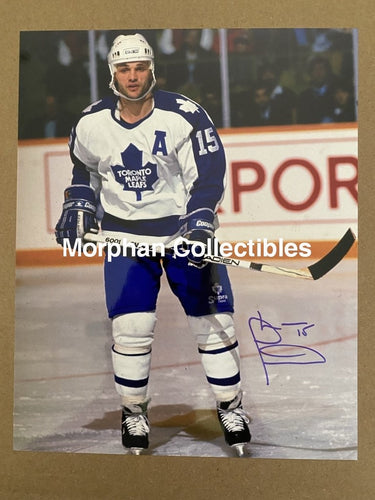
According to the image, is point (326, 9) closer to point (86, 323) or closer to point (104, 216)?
point (104, 216)

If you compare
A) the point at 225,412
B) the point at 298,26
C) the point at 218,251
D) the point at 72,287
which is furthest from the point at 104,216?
the point at 298,26

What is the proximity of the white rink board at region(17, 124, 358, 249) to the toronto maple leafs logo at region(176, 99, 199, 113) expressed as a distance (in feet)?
0.43

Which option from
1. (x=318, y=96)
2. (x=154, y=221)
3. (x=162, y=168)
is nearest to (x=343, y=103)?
(x=318, y=96)

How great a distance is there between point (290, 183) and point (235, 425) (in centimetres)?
82

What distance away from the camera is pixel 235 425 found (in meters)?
2.08

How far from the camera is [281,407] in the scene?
2086 mm

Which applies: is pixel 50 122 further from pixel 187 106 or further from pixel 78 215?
pixel 187 106

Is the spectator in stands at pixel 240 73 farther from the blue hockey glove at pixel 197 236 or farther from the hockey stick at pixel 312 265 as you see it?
the hockey stick at pixel 312 265

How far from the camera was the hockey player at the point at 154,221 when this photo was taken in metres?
2.09

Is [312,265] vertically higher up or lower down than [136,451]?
higher up

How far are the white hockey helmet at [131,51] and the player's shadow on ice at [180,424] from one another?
3.47ft

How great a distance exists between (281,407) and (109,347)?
608 millimetres
